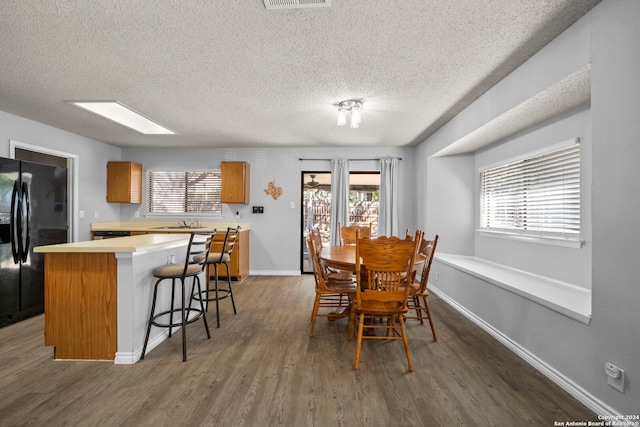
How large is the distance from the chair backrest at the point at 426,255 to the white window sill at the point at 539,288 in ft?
2.02

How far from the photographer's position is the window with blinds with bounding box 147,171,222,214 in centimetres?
581

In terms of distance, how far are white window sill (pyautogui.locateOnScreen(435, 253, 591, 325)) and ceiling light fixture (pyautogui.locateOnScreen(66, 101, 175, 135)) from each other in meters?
4.26

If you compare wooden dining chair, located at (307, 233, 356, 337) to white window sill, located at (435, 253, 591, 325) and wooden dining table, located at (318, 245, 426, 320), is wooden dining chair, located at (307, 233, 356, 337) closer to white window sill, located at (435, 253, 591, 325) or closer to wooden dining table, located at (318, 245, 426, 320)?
wooden dining table, located at (318, 245, 426, 320)

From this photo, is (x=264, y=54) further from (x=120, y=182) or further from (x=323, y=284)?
(x=120, y=182)

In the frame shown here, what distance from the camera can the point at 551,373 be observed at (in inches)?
86.0

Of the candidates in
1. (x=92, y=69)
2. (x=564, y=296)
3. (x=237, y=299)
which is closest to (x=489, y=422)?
(x=564, y=296)

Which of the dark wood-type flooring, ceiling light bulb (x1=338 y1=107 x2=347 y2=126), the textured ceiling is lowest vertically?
the dark wood-type flooring

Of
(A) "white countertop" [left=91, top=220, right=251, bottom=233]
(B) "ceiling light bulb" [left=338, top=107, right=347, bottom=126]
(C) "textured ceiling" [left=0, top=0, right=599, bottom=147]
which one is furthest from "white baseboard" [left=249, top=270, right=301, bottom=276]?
(B) "ceiling light bulb" [left=338, top=107, right=347, bottom=126]

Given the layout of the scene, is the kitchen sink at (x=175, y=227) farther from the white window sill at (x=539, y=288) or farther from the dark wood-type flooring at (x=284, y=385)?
the white window sill at (x=539, y=288)

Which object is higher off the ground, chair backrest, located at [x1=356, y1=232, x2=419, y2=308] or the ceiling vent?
the ceiling vent

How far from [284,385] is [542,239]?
9.28 feet

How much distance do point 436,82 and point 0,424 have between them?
3804 millimetres

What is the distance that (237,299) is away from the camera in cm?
420

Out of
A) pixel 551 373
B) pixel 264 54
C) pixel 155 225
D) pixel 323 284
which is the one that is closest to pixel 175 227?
pixel 155 225
